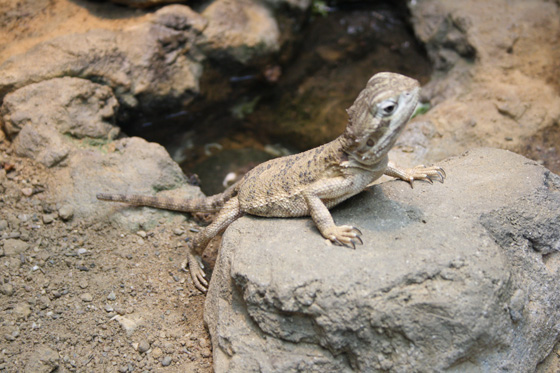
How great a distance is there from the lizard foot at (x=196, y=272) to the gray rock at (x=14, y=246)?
1.86 meters

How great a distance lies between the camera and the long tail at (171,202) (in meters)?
5.68

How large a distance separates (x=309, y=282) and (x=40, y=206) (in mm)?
3927

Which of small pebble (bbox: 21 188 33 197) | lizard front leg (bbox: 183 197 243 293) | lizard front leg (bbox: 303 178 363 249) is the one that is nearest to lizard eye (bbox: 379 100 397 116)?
lizard front leg (bbox: 303 178 363 249)

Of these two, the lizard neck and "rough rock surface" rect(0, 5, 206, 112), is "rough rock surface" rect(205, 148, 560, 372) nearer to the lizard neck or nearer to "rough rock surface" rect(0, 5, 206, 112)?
the lizard neck

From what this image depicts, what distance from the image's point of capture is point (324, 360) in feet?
12.5

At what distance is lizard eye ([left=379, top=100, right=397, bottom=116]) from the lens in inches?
153

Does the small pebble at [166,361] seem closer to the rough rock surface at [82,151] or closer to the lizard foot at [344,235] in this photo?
→ the rough rock surface at [82,151]

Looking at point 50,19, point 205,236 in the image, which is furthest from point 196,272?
point 50,19

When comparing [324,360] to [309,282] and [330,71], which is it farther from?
[330,71]

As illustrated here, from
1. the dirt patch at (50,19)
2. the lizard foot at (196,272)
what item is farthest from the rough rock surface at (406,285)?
the dirt patch at (50,19)

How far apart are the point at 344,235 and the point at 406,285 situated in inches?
27.6

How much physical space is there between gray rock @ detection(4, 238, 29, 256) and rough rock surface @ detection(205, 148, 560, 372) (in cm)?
242

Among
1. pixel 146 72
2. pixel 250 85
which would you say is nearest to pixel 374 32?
pixel 250 85

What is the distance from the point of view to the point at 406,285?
3598 mm
